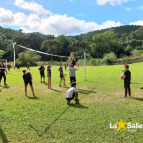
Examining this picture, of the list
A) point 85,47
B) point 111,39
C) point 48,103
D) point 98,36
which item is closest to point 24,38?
point 85,47

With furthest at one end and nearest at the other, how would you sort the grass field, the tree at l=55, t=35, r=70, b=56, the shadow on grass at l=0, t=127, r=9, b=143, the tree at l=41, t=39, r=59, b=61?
the tree at l=55, t=35, r=70, b=56 < the tree at l=41, t=39, r=59, b=61 < the grass field < the shadow on grass at l=0, t=127, r=9, b=143

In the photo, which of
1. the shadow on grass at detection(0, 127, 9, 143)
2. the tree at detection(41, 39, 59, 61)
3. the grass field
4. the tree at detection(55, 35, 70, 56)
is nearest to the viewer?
the shadow on grass at detection(0, 127, 9, 143)

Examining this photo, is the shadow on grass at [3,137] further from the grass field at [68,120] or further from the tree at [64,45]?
the tree at [64,45]

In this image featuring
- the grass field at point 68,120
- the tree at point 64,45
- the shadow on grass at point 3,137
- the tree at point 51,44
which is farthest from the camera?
the tree at point 64,45

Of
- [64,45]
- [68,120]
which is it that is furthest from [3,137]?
[64,45]

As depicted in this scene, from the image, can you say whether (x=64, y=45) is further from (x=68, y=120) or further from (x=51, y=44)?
(x=68, y=120)

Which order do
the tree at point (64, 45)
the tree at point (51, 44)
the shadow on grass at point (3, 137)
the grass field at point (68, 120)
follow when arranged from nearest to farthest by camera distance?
the shadow on grass at point (3, 137) < the grass field at point (68, 120) < the tree at point (51, 44) < the tree at point (64, 45)

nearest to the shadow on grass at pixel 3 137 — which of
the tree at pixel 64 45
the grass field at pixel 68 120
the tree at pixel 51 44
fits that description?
the grass field at pixel 68 120

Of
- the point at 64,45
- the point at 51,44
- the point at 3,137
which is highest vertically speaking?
the point at 64,45

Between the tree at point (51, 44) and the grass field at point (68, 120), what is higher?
the tree at point (51, 44)

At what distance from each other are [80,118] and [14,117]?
8.17 ft

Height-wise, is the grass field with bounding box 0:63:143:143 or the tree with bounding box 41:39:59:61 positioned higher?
the tree with bounding box 41:39:59:61

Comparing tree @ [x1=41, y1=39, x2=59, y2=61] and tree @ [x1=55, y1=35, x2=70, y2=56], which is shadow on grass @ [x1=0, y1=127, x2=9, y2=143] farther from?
tree @ [x1=55, y1=35, x2=70, y2=56]

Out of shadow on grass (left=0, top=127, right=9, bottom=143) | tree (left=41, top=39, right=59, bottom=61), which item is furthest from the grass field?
tree (left=41, top=39, right=59, bottom=61)
